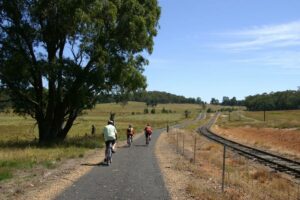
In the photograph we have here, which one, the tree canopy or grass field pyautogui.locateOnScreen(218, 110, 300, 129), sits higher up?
the tree canopy

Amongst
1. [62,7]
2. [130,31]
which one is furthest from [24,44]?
[130,31]

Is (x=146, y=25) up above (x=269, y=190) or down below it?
above

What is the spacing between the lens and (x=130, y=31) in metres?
31.2

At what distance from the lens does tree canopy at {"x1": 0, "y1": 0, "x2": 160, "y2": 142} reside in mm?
29328

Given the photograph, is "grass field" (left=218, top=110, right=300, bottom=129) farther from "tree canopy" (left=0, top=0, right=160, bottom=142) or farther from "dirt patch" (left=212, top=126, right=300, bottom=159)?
"tree canopy" (left=0, top=0, right=160, bottom=142)

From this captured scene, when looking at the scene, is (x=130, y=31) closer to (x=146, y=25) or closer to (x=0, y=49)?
(x=146, y=25)

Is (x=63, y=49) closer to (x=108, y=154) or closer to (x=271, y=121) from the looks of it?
(x=108, y=154)

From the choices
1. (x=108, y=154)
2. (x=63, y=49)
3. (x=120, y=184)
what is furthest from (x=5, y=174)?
(x=63, y=49)

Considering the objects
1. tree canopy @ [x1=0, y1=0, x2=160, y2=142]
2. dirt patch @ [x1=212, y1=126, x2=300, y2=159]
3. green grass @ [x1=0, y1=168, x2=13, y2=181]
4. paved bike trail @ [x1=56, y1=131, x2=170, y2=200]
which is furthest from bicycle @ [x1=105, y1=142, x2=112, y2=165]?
dirt patch @ [x1=212, y1=126, x2=300, y2=159]

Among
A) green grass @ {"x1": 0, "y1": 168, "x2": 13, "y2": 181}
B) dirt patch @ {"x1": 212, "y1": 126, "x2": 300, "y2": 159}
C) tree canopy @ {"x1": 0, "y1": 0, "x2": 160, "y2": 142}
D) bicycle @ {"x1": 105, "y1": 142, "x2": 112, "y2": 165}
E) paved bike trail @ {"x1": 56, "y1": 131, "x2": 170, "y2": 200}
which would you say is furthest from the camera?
dirt patch @ {"x1": 212, "y1": 126, "x2": 300, "y2": 159}

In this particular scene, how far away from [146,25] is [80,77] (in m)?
5.83

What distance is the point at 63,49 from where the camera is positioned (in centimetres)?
3216

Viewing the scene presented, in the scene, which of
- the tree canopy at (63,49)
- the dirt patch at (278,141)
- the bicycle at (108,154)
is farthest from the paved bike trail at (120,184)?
the dirt patch at (278,141)

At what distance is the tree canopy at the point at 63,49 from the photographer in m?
29.3
